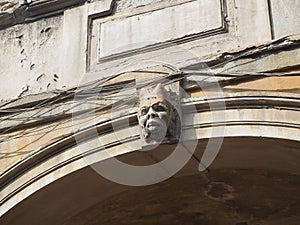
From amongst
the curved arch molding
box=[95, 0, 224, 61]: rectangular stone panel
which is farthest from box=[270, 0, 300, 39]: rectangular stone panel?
the curved arch molding

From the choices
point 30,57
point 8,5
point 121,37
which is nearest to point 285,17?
point 121,37

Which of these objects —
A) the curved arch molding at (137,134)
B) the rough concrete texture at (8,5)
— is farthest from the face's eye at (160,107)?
the rough concrete texture at (8,5)

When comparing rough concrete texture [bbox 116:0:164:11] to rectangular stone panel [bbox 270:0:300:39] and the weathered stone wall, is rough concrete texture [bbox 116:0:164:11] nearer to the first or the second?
the weathered stone wall

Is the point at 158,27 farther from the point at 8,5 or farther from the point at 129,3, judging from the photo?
the point at 8,5

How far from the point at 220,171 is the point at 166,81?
2.11ft

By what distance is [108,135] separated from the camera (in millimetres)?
5215

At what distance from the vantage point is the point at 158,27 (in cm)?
556

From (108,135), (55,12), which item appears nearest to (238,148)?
(108,135)

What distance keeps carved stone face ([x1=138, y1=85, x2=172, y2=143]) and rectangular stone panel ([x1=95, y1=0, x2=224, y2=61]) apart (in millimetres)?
528

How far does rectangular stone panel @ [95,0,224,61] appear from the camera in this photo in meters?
5.44

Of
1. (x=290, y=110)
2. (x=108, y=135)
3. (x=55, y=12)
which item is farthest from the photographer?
(x=55, y=12)

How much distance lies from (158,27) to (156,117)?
778 mm

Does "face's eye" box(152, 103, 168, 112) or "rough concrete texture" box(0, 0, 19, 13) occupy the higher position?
"rough concrete texture" box(0, 0, 19, 13)

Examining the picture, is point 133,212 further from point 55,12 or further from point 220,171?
point 55,12
